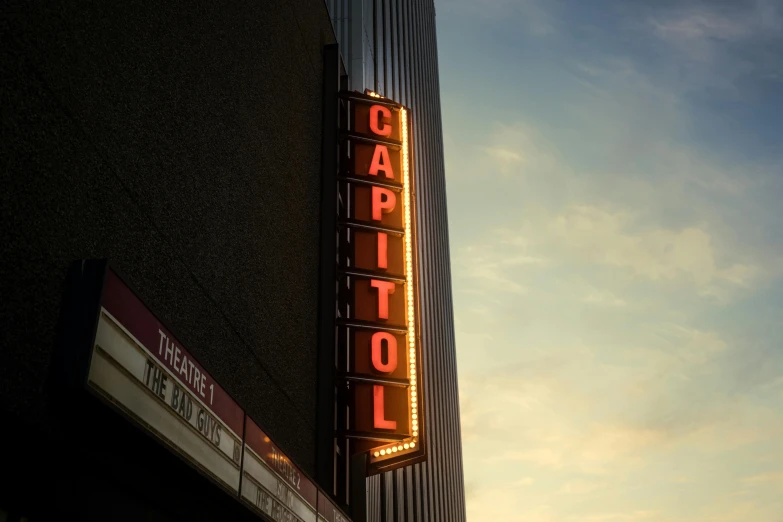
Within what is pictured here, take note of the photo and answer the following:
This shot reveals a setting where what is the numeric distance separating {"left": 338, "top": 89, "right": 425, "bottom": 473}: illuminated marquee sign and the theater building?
1.4 inches

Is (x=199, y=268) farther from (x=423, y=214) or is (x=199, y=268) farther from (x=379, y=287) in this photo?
(x=423, y=214)

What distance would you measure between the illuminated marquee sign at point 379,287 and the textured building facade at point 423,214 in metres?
2.74

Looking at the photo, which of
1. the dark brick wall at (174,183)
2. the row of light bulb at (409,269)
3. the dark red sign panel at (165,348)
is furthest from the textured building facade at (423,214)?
the dark red sign panel at (165,348)

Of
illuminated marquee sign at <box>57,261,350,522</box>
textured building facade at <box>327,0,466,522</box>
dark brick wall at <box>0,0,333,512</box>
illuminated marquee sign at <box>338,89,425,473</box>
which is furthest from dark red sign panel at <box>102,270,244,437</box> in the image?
textured building facade at <box>327,0,466,522</box>

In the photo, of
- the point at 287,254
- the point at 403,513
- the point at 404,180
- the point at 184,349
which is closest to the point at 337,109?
the point at 404,180

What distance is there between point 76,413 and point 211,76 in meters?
4.72

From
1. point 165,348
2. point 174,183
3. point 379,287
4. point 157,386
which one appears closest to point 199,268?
point 174,183

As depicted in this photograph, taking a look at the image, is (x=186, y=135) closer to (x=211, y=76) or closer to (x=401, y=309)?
(x=211, y=76)

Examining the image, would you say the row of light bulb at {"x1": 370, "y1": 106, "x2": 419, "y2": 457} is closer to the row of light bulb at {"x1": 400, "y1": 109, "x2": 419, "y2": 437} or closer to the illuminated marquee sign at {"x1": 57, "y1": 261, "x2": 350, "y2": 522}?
the row of light bulb at {"x1": 400, "y1": 109, "x2": 419, "y2": 437}

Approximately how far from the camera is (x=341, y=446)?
11.4 metres

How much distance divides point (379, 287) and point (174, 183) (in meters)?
6.30

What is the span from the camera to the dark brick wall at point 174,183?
13.5ft

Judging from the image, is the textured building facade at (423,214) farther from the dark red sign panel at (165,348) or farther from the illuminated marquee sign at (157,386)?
the dark red sign panel at (165,348)

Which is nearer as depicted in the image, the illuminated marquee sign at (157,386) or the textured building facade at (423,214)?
the illuminated marquee sign at (157,386)
